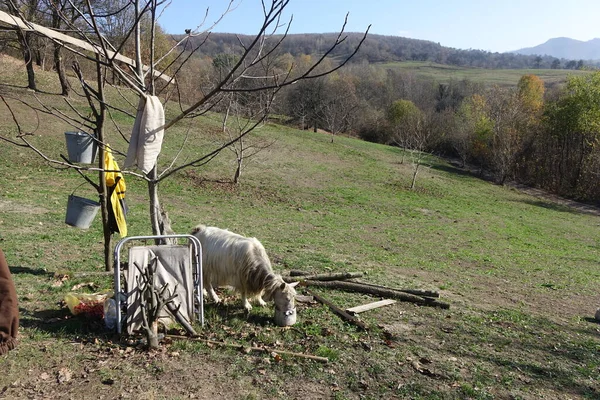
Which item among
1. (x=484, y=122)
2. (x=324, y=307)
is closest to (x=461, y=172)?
(x=484, y=122)

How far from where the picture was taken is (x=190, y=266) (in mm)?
6359

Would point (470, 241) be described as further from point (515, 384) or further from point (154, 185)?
point (154, 185)

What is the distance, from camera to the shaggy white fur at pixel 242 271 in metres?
6.82

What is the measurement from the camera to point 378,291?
881 centimetres

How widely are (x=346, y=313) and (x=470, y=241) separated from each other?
40.2 ft

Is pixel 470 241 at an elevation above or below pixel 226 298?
below

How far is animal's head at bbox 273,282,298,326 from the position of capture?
6.71 meters

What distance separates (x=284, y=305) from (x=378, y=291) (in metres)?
2.73

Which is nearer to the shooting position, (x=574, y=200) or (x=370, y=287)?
(x=370, y=287)

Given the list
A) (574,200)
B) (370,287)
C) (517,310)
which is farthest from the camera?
(574,200)

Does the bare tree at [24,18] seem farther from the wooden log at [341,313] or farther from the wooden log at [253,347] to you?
the wooden log at [341,313]

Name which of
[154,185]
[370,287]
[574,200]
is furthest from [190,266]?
[574,200]

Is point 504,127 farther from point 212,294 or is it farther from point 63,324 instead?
point 63,324

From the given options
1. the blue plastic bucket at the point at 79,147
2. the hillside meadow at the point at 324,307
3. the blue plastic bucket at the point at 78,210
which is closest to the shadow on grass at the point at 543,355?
the hillside meadow at the point at 324,307
